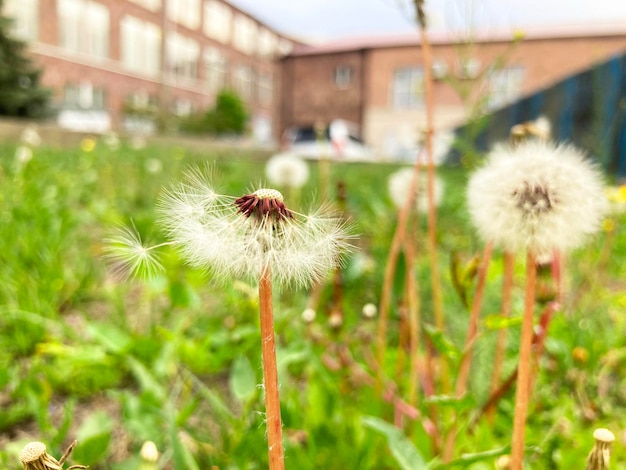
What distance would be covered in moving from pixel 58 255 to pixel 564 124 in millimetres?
6486

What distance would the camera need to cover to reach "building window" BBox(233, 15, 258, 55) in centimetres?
3625

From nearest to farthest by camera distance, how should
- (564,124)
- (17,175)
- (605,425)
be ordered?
(605,425) → (17,175) → (564,124)

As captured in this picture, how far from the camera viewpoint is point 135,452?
3.29 ft

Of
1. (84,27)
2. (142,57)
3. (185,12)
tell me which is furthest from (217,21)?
(84,27)

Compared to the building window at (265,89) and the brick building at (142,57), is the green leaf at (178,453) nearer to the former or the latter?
the brick building at (142,57)

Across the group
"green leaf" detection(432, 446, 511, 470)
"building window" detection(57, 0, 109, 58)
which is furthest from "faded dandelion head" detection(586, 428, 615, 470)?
"building window" detection(57, 0, 109, 58)

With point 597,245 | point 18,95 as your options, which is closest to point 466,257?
point 597,245

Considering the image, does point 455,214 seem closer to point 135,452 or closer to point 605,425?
point 605,425

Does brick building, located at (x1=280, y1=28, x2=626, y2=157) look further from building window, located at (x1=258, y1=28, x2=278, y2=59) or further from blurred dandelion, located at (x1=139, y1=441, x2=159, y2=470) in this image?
blurred dandelion, located at (x1=139, y1=441, x2=159, y2=470)

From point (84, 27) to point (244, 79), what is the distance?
1397cm

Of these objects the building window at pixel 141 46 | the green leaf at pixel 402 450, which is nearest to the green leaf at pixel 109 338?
the green leaf at pixel 402 450

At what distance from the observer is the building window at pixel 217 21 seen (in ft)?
110

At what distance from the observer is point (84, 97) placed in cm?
2469

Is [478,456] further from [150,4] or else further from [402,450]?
[150,4]
